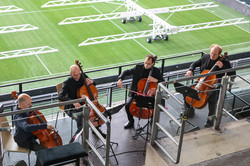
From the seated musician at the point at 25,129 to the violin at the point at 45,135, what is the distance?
5cm

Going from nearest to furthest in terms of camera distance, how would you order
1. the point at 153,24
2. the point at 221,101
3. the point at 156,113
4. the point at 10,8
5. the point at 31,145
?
the point at 156,113, the point at 31,145, the point at 221,101, the point at 153,24, the point at 10,8

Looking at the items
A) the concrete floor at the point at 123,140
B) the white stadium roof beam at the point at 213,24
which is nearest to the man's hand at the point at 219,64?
the concrete floor at the point at 123,140

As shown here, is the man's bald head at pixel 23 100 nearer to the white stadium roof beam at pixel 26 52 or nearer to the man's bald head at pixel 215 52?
the man's bald head at pixel 215 52

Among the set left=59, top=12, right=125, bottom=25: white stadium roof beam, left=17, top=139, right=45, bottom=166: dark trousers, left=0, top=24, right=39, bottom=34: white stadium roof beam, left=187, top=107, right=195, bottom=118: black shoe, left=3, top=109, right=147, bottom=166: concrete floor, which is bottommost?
left=0, top=24, right=39, bottom=34: white stadium roof beam

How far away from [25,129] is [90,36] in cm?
1134

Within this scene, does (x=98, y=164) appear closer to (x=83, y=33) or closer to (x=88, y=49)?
(x=88, y=49)

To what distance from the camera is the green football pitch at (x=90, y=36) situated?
1408cm

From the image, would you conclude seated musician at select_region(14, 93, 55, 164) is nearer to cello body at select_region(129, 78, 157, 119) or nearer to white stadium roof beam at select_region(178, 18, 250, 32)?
cello body at select_region(129, 78, 157, 119)

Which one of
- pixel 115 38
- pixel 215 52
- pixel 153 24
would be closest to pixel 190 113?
pixel 215 52

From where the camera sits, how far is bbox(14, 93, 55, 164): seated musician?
16.0 feet

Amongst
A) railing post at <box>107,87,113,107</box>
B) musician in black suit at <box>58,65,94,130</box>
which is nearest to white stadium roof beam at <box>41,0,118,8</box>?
railing post at <box>107,87,113,107</box>

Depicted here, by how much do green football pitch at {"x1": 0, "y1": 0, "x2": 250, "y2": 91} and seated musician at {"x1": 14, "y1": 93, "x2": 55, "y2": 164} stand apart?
710 centimetres

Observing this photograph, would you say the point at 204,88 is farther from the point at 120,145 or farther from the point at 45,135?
the point at 45,135

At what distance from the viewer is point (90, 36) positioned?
52.6 feet
